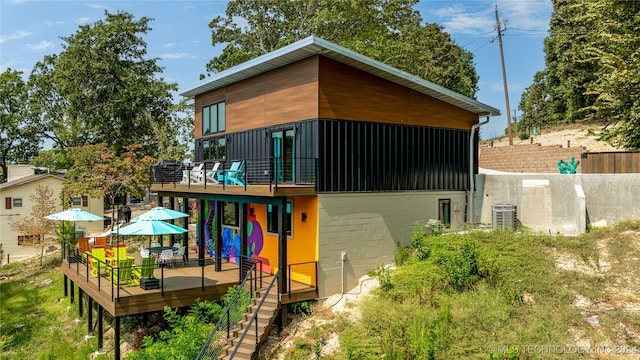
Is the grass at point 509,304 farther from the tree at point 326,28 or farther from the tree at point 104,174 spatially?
the tree at point 104,174

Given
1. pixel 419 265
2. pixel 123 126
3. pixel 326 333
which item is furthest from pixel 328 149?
pixel 123 126

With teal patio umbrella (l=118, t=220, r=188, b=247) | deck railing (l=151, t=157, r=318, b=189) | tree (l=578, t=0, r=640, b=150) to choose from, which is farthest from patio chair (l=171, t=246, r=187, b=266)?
tree (l=578, t=0, r=640, b=150)

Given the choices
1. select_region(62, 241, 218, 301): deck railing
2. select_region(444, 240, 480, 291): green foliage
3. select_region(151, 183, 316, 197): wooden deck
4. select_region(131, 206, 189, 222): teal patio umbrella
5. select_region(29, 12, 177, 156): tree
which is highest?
select_region(29, 12, 177, 156): tree

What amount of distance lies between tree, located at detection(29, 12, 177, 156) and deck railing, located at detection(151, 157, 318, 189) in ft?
58.6

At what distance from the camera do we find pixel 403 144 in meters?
15.9

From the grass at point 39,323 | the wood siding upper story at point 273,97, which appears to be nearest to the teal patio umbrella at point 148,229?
the grass at point 39,323

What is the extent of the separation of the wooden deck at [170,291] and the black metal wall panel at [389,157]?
11.8ft

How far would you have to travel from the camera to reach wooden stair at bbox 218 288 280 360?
1159cm

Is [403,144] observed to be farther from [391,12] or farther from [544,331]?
[391,12]

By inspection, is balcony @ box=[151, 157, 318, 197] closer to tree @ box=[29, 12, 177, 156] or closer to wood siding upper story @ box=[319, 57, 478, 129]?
wood siding upper story @ box=[319, 57, 478, 129]

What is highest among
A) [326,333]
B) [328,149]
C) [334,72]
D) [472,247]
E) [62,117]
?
[62,117]

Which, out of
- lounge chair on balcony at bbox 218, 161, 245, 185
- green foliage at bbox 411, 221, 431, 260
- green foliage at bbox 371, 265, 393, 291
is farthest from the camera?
lounge chair on balcony at bbox 218, 161, 245, 185

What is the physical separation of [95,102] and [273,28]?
15.5 m

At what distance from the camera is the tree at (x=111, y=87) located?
121ft
